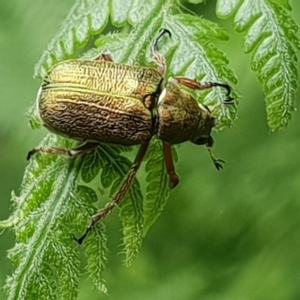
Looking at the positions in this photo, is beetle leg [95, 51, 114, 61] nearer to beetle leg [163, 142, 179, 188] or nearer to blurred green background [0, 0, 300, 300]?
beetle leg [163, 142, 179, 188]

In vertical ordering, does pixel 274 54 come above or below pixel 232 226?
above

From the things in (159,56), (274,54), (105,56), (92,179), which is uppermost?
(274,54)

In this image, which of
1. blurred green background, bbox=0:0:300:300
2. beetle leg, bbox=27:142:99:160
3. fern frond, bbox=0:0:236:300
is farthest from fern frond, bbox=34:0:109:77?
blurred green background, bbox=0:0:300:300

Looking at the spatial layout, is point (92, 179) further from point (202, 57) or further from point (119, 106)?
point (202, 57)

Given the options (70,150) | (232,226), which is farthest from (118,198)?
(232,226)

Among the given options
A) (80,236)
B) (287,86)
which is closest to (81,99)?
(80,236)

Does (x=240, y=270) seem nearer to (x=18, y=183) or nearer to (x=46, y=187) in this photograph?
(x=18, y=183)
